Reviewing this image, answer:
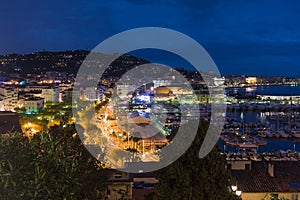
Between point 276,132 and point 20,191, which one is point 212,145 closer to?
point 20,191

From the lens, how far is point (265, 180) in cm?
845

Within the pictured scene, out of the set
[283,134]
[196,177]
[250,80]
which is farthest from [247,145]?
[250,80]

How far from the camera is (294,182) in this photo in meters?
8.50

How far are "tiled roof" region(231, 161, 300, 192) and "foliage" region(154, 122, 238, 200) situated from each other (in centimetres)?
367

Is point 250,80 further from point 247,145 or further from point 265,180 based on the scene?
point 265,180

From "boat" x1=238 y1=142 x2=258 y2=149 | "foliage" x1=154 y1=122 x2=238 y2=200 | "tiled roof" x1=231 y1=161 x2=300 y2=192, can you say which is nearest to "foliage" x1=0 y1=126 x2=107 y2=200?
"foliage" x1=154 y1=122 x2=238 y2=200

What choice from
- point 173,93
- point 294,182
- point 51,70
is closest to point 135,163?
point 294,182

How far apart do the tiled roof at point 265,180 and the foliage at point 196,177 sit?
12.0 feet

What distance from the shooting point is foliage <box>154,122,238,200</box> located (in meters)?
4.59

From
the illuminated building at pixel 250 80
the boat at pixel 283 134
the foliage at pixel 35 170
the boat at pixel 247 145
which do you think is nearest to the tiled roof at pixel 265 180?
the foliage at pixel 35 170

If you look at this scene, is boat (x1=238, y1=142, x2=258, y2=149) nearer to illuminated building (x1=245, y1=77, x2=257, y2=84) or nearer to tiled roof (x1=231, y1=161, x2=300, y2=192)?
tiled roof (x1=231, y1=161, x2=300, y2=192)

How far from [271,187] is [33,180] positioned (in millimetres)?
6349

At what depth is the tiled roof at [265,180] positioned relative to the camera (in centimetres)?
816

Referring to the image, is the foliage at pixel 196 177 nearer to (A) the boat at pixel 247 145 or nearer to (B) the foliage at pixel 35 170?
(B) the foliage at pixel 35 170
